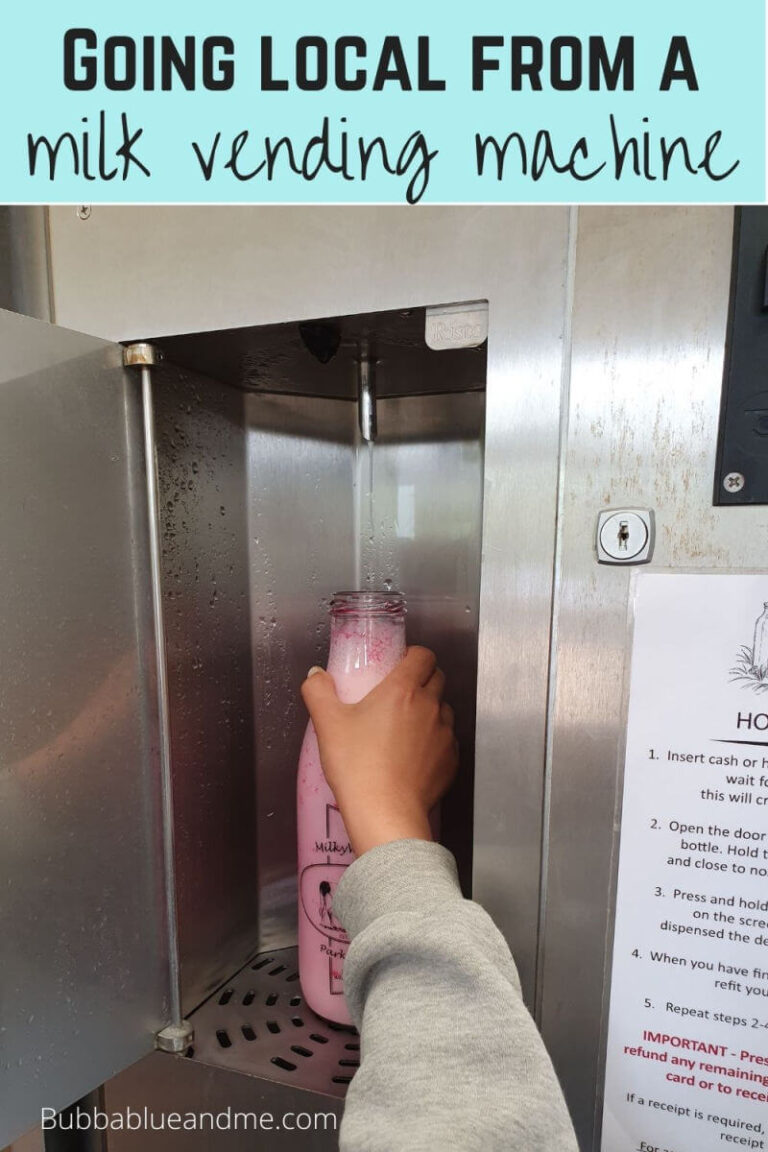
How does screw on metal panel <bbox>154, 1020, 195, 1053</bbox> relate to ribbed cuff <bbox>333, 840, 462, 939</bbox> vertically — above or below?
below

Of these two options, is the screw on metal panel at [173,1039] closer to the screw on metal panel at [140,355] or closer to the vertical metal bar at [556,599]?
the vertical metal bar at [556,599]

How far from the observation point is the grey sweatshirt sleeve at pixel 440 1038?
1.16 ft

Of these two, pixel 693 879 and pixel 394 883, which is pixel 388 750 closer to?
pixel 394 883

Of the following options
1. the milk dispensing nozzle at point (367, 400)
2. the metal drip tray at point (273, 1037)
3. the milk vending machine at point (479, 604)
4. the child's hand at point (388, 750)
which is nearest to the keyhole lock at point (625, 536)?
the milk vending machine at point (479, 604)

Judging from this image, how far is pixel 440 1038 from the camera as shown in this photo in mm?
386

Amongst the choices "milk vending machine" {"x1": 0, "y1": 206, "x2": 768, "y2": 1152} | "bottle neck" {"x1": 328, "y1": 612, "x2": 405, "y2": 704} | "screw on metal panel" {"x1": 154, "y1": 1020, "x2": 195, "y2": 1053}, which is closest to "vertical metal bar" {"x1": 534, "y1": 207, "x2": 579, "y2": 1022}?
"milk vending machine" {"x1": 0, "y1": 206, "x2": 768, "y2": 1152}

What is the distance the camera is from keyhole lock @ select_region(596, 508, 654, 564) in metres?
0.46

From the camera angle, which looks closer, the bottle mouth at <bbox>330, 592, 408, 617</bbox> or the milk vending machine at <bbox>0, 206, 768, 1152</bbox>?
the milk vending machine at <bbox>0, 206, 768, 1152</bbox>

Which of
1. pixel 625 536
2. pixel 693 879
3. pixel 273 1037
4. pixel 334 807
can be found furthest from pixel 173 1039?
pixel 625 536

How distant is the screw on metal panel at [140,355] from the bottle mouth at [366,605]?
0.90 feet

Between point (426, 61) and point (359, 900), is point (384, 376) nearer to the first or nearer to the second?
point (426, 61)

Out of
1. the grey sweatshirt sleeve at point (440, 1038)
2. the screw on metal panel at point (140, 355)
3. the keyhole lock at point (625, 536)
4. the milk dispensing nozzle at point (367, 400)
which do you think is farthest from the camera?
the milk dispensing nozzle at point (367, 400)

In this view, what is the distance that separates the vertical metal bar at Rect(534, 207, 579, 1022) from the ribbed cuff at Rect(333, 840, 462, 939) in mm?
71

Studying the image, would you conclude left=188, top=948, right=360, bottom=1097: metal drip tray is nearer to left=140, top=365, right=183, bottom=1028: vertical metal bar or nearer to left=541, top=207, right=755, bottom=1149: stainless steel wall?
left=140, top=365, right=183, bottom=1028: vertical metal bar
